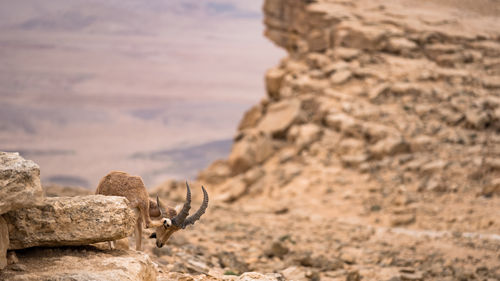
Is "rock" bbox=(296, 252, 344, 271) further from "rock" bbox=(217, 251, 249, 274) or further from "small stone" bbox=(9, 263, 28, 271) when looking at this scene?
"small stone" bbox=(9, 263, 28, 271)

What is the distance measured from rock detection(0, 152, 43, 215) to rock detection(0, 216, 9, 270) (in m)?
0.34

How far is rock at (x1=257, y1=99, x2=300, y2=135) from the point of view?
20.6 m

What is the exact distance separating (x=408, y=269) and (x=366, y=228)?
433 centimetres

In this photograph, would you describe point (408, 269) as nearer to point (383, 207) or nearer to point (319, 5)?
point (383, 207)

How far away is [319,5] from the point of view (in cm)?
2419

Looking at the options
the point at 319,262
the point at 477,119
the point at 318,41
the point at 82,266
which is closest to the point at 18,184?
the point at 82,266

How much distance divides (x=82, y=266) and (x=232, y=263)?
4.66 metres

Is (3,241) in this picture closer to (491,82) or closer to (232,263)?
(232,263)

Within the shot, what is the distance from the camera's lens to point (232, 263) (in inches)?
362

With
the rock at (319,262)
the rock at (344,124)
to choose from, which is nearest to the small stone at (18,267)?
the rock at (319,262)

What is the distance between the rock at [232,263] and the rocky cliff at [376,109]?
763 cm

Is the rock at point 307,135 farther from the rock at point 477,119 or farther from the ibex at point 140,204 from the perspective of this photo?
the ibex at point 140,204

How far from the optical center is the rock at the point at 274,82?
23.8 meters

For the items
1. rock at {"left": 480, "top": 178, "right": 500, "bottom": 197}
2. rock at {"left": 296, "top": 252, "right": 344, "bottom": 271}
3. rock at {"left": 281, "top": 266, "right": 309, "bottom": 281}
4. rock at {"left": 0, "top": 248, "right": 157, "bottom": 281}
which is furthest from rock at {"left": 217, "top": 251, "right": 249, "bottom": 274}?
rock at {"left": 480, "top": 178, "right": 500, "bottom": 197}
